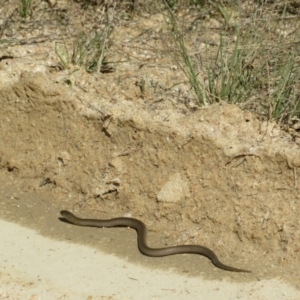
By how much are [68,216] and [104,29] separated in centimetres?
231

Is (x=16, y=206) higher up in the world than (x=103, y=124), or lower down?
lower down

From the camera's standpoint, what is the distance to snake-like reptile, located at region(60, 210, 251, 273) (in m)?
5.93

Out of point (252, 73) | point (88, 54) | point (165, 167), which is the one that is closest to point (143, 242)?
point (165, 167)

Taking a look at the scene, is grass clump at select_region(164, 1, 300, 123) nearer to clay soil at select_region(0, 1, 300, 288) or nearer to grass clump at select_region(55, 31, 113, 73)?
clay soil at select_region(0, 1, 300, 288)

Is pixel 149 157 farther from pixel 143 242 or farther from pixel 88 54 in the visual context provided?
pixel 88 54

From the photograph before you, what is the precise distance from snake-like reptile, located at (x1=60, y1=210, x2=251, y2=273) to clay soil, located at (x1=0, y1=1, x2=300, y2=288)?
0.11 metres

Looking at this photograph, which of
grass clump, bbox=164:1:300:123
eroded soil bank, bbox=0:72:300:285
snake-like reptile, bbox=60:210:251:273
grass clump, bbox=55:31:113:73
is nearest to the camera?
snake-like reptile, bbox=60:210:251:273

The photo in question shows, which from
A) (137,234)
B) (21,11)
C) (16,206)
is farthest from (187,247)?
(21,11)

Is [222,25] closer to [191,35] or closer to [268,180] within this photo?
[191,35]

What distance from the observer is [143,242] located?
6.11 meters

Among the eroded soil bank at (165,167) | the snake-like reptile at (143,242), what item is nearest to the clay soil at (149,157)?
the eroded soil bank at (165,167)

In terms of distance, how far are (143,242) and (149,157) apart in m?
0.82

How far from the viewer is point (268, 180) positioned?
6160 mm

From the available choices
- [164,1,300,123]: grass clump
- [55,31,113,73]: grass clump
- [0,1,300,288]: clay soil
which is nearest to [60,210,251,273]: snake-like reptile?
[0,1,300,288]: clay soil
